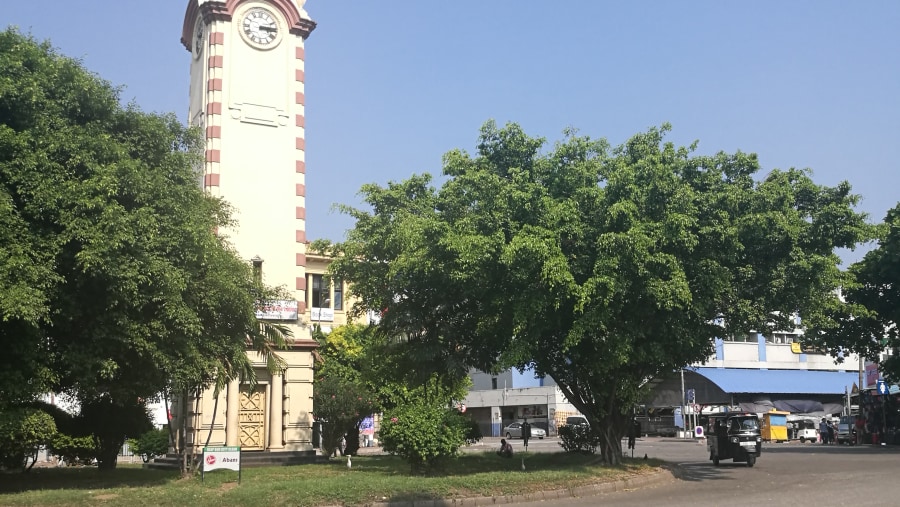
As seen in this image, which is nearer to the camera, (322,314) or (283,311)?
(283,311)

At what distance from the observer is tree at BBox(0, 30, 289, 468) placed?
15234 millimetres

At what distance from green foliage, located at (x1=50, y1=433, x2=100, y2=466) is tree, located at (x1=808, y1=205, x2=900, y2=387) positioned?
83.8 feet

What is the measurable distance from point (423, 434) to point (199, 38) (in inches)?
706

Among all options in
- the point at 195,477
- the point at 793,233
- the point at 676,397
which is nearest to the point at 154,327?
the point at 195,477

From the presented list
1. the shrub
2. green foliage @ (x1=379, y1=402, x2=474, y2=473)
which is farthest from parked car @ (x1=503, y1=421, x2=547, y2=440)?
green foliage @ (x1=379, y1=402, x2=474, y2=473)

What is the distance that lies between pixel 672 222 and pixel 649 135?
406 centimetres

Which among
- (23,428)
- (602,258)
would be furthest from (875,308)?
(23,428)

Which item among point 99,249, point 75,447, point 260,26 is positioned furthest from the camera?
point 260,26

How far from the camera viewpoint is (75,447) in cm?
2353

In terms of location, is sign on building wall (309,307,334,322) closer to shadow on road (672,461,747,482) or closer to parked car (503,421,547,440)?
parked car (503,421,547,440)

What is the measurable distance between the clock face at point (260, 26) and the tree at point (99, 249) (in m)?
10.8

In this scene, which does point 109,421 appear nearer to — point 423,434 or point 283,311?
point 283,311

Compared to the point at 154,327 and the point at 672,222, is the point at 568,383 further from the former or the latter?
the point at 154,327

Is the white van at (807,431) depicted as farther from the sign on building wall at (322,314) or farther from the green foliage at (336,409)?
the green foliage at (336,409)
